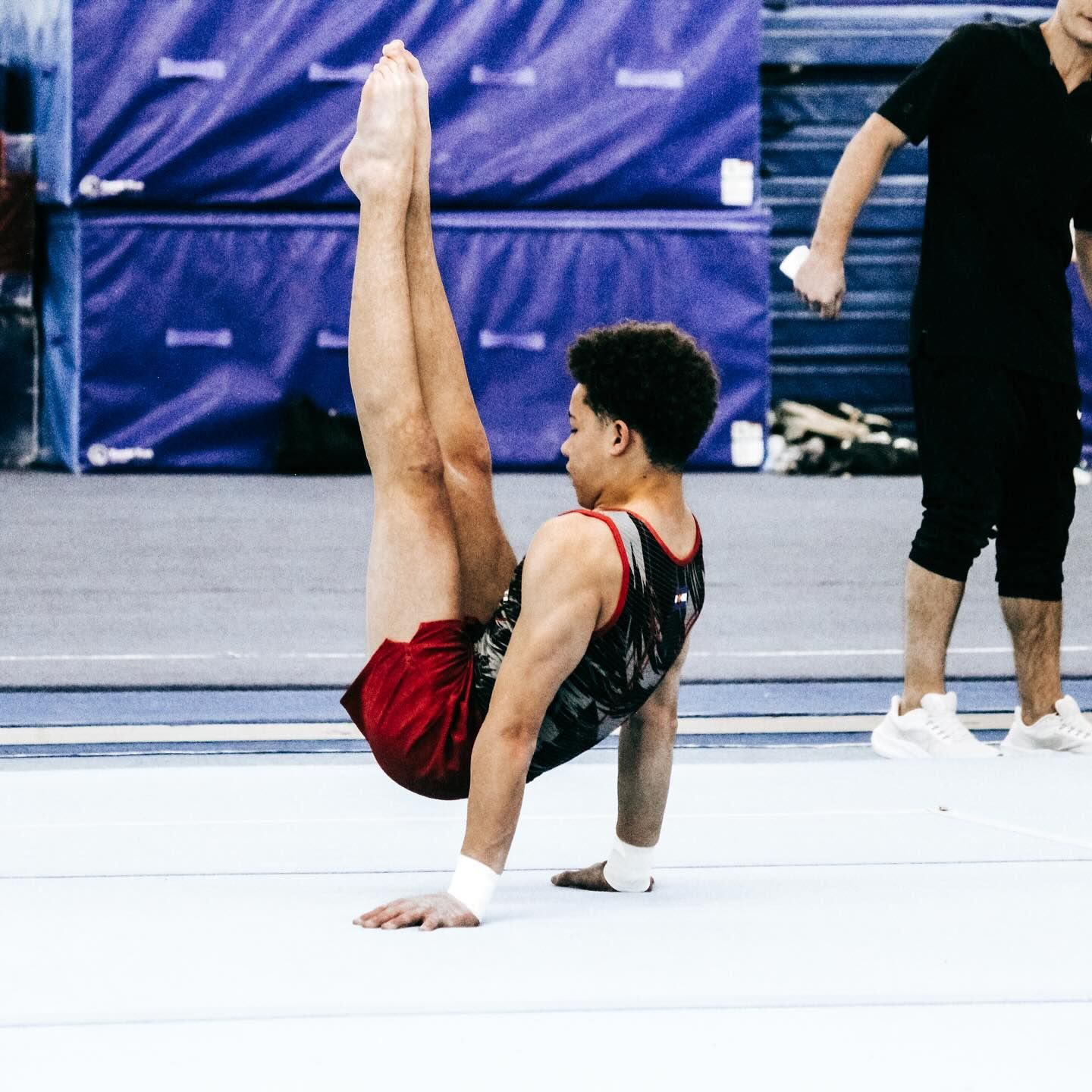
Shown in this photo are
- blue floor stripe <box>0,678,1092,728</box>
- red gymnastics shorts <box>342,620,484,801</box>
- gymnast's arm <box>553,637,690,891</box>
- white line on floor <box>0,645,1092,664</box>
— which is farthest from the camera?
white line on floor <box>0,645,1092,664</box>

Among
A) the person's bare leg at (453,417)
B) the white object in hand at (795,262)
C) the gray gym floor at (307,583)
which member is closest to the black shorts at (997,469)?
the white object in hand at (795,262)

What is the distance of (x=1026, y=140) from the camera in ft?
11.5

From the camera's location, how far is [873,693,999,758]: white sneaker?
3.44m

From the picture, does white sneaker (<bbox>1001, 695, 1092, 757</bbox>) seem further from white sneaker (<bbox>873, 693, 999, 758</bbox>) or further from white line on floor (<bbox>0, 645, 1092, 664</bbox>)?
white line on floor (<bbox>0, 645, 1092, 664</bbox>)

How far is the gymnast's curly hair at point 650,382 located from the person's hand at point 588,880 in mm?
520

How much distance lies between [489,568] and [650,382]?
51 cm

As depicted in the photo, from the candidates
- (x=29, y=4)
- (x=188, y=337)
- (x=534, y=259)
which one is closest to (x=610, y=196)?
(x=534, y=259)

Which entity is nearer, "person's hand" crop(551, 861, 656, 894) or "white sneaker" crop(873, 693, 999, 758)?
"person's hand" crop(551, 861, 656, 894)

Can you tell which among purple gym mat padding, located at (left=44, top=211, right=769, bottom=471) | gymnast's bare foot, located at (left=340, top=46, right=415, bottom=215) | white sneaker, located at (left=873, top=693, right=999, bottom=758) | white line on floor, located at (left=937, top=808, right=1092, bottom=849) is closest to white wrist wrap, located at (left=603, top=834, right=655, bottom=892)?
white line on floor, located at (left=937, top=808, right=1092, bottom=849)

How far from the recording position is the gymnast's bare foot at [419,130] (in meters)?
2.79

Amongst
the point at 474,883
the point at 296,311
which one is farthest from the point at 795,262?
the point at 296,311

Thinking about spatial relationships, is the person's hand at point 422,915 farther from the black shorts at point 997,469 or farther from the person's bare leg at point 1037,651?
the person's bare leg at point 1037,651

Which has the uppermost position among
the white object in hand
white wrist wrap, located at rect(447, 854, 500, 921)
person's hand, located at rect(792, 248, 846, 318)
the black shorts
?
the white object in hand

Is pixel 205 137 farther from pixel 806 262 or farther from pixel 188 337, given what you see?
pixel 806 262
